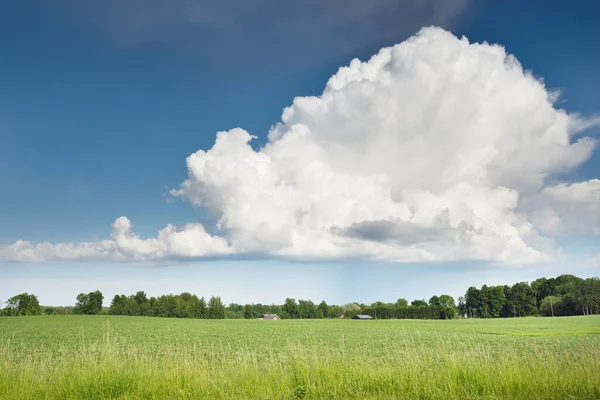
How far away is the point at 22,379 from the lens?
38.7 feet

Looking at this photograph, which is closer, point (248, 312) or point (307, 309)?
point (307, 309)

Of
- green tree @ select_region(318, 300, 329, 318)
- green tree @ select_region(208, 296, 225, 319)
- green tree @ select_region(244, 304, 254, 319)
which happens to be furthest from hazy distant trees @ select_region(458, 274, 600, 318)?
green tree @ select_region(208, 296, 225, 319)

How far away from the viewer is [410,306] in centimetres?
15125

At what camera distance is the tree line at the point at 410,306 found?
13225 centimetres

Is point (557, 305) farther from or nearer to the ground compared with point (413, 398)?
nearer to the ground

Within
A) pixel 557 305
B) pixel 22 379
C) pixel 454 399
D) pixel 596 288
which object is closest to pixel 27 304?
pixel 22 379

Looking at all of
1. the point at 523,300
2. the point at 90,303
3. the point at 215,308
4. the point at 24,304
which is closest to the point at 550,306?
the point at 523,300

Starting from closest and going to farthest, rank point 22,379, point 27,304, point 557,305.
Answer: point 22,379
point 27,304
point 557,305

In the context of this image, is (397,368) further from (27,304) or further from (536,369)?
(27,304)

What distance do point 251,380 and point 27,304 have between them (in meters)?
147

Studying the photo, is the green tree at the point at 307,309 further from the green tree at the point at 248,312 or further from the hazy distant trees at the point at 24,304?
the hazy distant trees at the point at 24,304

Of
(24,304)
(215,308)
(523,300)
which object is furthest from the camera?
(523,300)

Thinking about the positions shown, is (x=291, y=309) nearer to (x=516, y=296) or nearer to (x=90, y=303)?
(x=90, y=303)

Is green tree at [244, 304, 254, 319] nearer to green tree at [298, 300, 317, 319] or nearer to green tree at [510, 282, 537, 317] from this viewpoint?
green tree at [298, 300, 317, 319]
